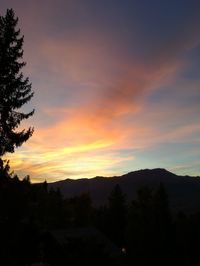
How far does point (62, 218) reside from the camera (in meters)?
88.7

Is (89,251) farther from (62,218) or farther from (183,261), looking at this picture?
(62,218)

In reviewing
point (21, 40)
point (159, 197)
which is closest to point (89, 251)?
point (21, 40)

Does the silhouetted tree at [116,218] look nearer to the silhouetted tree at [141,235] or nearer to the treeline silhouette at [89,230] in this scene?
the treeline silhouette at [89,230]

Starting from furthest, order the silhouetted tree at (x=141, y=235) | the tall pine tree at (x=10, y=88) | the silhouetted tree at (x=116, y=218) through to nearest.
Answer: the silhouetted tree at (x=116, y=218)
the silhouetted tree at (x=141, y=235)
the tall pine tree at (x=10, y=88)

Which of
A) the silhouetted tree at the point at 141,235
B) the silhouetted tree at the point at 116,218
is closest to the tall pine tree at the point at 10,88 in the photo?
the silhouetted tree at the point at 141,235

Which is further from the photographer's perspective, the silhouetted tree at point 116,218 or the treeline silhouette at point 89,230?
the silhouetted tree at point 116,218

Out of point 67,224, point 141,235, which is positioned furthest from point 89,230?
point 67,224

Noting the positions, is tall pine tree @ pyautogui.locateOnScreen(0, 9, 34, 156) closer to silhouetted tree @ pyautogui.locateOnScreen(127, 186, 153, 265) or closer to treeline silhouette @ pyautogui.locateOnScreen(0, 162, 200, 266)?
A: treeline silhouette @ pyautogui.locateOnScreen(0, 162, 200, 266)

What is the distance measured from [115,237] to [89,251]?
189 feet

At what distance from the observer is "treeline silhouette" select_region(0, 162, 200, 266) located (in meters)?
26.3

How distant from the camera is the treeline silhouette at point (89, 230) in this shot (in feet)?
86.2

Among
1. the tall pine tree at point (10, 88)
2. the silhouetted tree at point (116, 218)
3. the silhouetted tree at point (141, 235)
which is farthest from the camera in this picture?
the silhouetted tree at point (116, 218)

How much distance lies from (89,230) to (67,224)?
37331 mm


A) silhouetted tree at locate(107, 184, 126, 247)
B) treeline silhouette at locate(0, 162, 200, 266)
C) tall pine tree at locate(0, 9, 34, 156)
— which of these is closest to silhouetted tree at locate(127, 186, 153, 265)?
treeline silhouette at locate(0, 162, 200, 266)
